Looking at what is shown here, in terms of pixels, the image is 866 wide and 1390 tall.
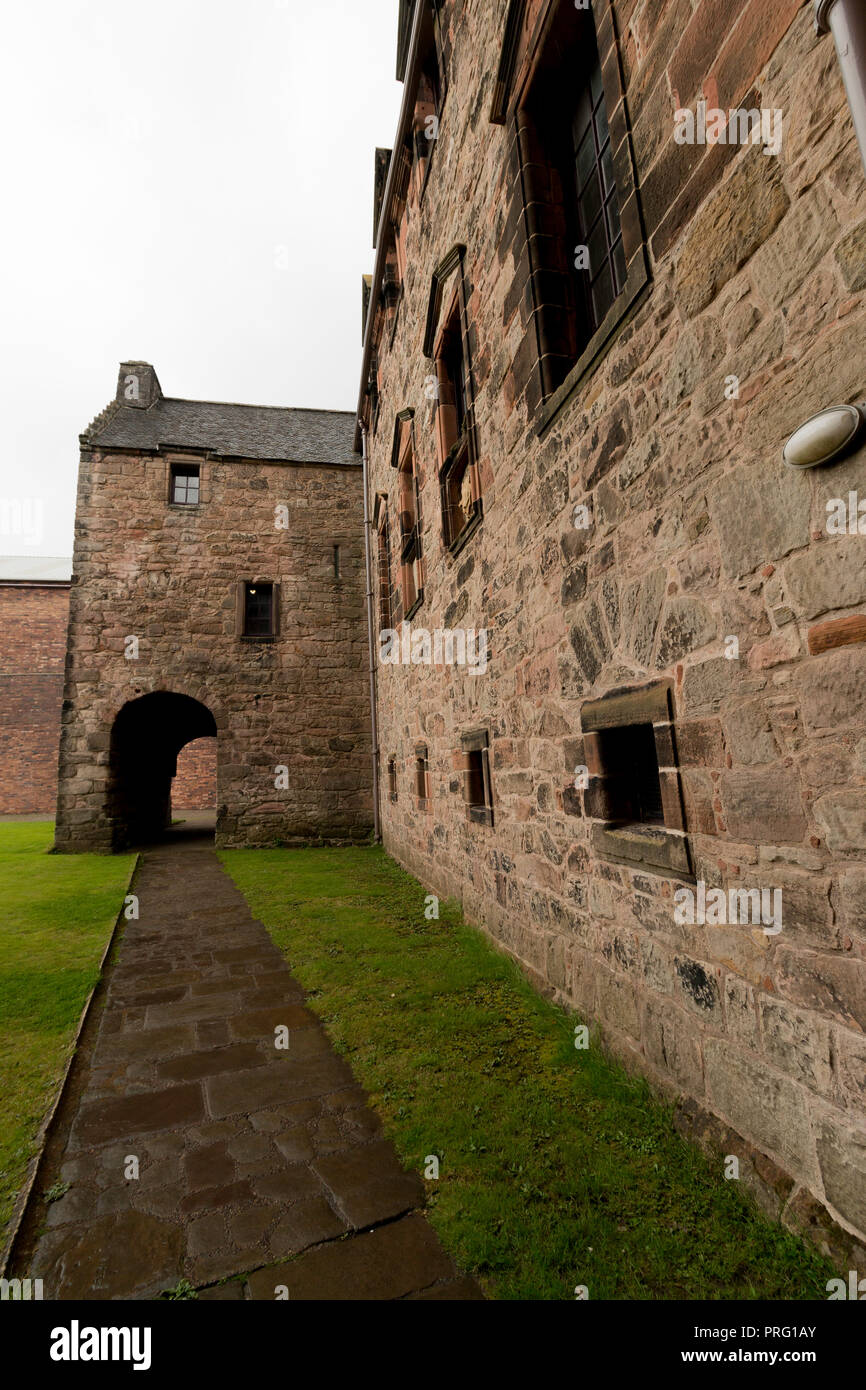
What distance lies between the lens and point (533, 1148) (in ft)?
7.61

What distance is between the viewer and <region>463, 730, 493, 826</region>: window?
486 centimetres

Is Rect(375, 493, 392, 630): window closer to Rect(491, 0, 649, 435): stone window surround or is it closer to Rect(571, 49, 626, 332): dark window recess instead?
Rect(491, 0, 649, 435): stone window surround

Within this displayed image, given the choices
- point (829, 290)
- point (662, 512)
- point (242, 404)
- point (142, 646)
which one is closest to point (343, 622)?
point (142, 646)

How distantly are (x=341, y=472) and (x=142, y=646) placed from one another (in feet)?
18.3

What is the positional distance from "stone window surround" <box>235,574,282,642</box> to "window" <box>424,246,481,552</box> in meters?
6.77

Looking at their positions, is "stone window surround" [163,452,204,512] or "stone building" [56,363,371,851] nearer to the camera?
"stone building" [56,363,371,851]

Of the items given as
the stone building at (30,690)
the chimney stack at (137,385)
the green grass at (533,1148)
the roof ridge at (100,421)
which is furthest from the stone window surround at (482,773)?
the stone building at (30,690)

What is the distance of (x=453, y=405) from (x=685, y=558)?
4.83 metres

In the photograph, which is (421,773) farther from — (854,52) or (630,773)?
(854,52)

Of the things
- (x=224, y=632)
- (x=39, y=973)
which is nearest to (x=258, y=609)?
(x=224, y=632)

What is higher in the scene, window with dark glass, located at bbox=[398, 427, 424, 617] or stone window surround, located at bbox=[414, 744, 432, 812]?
window with dark glass, located at bbox=[398, 427, 424, 617]

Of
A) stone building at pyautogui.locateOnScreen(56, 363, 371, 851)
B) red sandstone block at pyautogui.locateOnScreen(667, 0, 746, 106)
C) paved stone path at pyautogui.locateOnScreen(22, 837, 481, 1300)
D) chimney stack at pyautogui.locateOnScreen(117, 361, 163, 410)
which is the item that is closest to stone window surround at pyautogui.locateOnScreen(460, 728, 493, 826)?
paved stone path at pyautogui.locateOnScreen(22, 837, 481, 1300)

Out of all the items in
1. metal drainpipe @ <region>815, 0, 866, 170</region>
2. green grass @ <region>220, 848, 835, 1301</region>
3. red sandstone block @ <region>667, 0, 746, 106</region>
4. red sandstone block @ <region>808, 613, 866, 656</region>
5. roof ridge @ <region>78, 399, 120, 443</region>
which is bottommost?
green grass @ <region>220, 848, 835, 1301</region>
